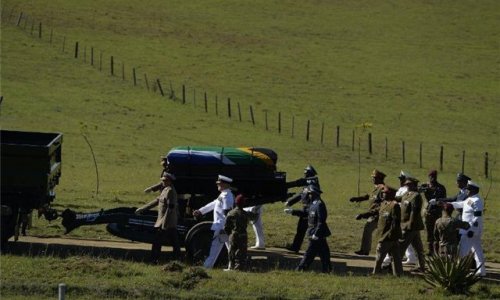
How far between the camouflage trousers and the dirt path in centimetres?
66

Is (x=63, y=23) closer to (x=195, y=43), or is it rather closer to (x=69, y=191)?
(x=195, y=43)

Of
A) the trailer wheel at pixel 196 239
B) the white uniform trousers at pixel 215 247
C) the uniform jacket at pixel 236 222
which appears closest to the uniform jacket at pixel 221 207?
the white uniform trousers at pixel 215 247

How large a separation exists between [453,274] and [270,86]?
43859 mm

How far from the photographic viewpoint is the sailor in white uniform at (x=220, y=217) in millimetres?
19500

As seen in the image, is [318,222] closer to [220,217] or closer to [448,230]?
[220,217]

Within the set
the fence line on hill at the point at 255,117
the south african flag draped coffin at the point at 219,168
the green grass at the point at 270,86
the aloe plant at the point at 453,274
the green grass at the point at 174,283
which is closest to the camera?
the green grass at the point at 174,283

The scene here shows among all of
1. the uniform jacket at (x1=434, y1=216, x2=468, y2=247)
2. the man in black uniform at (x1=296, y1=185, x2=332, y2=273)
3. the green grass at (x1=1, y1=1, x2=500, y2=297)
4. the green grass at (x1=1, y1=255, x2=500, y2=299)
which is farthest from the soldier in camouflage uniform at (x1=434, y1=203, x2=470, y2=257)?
the green grass at (x1=1, y1=1, x2=500, y2=297)

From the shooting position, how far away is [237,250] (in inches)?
758

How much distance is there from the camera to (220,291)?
17.4 metres

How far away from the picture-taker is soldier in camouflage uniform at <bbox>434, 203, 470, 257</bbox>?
19.3 metres

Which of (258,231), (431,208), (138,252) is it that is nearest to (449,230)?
(431,208)

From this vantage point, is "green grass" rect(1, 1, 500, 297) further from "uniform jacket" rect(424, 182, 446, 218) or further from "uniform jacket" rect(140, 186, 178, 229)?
"uniform jacket" rect(140, 186, 178, 229)

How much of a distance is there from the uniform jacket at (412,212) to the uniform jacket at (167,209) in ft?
13.5

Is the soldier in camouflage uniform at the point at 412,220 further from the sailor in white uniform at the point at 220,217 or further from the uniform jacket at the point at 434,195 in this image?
the sailor in white uniform at the point at 220,217
